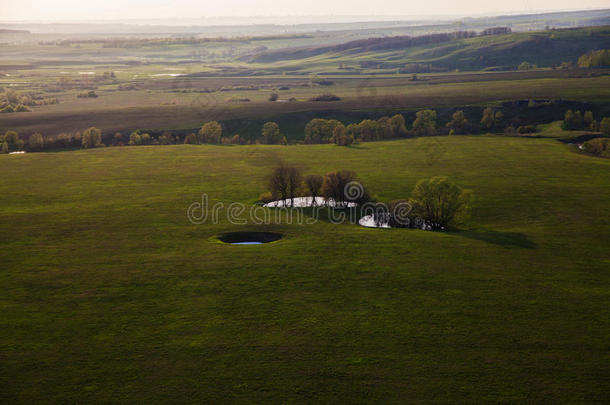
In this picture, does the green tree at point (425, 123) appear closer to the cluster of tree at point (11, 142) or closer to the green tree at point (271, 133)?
the green tree at point (271, 133)

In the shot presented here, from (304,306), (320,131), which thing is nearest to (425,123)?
(320,131)

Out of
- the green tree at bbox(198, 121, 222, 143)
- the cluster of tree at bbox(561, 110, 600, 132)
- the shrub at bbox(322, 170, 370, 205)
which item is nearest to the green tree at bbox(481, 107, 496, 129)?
the cluster of tree at bbox(561, 110, 600, 132)

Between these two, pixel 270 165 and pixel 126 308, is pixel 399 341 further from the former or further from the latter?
pixel 270 165

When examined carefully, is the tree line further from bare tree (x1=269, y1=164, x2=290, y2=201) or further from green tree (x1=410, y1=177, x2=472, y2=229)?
green tree (x1=410, y1=177, x2=472, y2=229)

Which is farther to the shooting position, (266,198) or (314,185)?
(266,198)

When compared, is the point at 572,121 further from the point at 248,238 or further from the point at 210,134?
the point at 248,238

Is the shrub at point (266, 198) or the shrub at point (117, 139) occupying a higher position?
the shrub at point (117, 139)

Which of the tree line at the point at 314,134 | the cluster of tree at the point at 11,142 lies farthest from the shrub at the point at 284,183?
the cluster of tree at the point at 11,142
